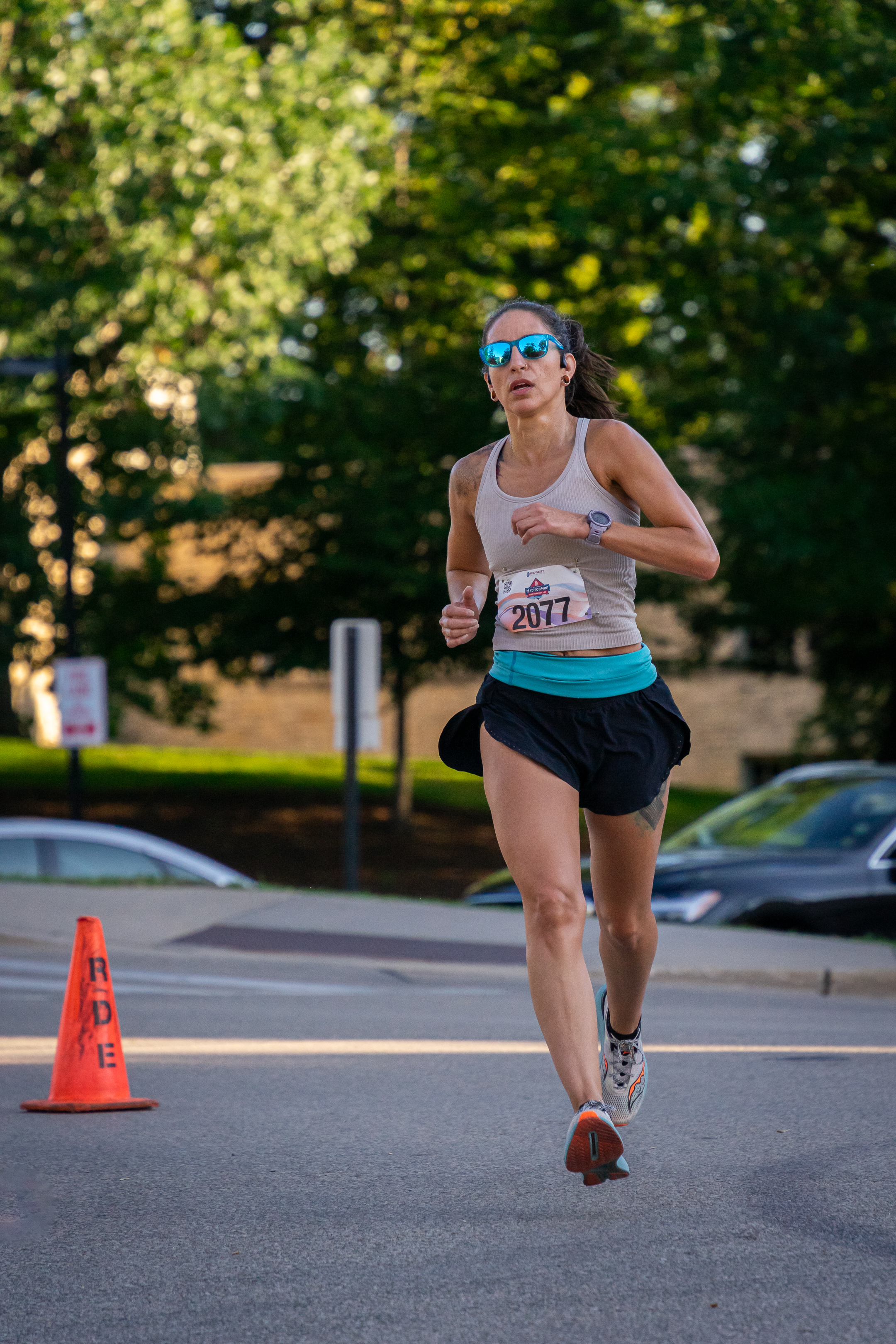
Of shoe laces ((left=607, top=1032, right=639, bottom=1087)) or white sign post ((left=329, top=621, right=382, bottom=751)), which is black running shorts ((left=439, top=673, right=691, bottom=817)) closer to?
shoe laces ((left=607, top=1032, right=639, bottom=1087))

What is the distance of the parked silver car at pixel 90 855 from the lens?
43.9 feet

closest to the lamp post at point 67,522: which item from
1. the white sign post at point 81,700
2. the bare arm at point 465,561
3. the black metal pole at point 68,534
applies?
the black metal pole at point 68,534

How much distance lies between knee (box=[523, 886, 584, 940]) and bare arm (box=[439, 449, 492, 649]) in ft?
2.31

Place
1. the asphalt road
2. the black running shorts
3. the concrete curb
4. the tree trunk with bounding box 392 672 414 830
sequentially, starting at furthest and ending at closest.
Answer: the tree trunk with bounding box 392 672 414 830, the concrete curb, the black running shorts, the asphalt road

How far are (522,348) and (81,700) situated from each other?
1316 cm

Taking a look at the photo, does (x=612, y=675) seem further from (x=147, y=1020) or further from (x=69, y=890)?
(x=69, y=890)

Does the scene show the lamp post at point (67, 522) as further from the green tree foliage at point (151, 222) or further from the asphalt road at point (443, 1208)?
the asphalt road at point (443, 1208)

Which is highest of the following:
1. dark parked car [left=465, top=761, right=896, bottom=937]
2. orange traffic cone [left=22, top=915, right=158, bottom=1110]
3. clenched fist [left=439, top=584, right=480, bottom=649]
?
clenched fist [left=439, top=584, right=480, bottom=649]

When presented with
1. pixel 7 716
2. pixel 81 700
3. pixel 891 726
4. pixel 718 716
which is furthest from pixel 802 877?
pixel 718 716

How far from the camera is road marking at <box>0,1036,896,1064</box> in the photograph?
6465 mm

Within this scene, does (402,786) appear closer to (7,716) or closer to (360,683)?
(7,716)

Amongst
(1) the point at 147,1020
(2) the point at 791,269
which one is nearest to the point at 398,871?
(2) the point at 791,269

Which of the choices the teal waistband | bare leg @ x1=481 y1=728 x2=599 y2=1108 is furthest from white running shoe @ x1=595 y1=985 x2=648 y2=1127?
the teal waistband

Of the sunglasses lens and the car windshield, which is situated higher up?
the sunglasses lens
